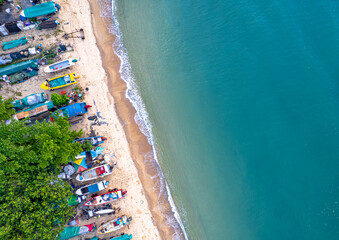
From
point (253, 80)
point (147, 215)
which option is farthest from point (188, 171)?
point (253, 80)

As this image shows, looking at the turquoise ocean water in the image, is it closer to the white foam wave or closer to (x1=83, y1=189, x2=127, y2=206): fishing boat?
the white foam wave

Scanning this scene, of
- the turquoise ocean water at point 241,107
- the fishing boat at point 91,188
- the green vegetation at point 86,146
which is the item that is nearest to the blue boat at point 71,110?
the green vegetation at point 86,146

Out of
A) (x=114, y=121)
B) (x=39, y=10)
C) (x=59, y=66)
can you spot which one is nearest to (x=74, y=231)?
Result: (x=114, y=121)

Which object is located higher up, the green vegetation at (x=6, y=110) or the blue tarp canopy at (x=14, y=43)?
the blue tarp canopy at (x=14, y=43)

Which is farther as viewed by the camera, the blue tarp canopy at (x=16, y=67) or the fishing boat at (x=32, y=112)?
the blue tarp canopy at (x=16, y=67)

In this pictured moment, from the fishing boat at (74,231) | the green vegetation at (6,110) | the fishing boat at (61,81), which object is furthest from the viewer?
the fishing boat at (61,81)

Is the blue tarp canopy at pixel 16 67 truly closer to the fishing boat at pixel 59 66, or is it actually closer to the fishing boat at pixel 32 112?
Result: the fishing boat at pixel 59 66

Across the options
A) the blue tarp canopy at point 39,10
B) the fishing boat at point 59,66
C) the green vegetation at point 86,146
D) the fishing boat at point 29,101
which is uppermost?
the blue tarp canopy at point 39,10
